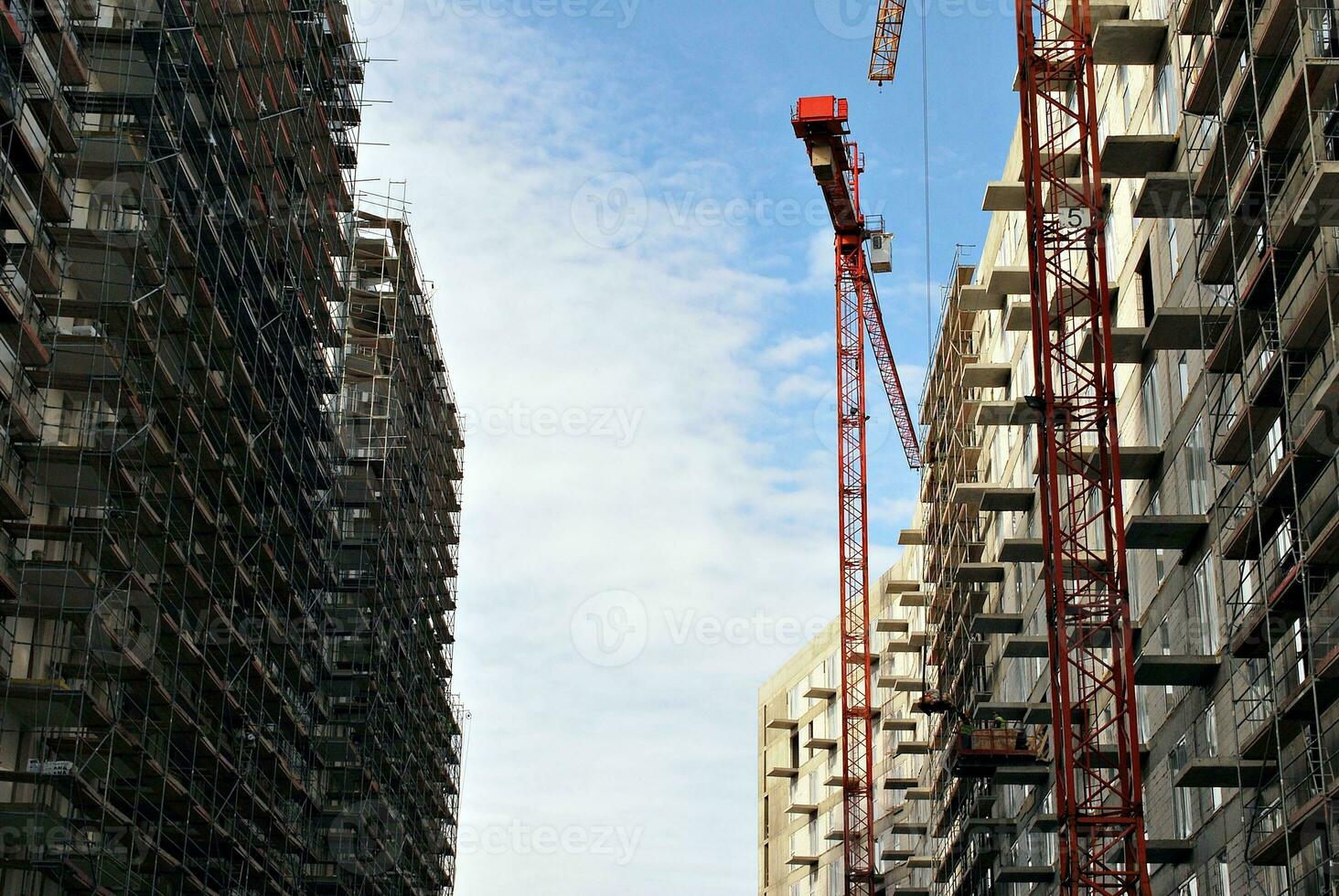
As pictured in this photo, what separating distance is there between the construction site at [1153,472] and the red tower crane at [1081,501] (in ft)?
0.37

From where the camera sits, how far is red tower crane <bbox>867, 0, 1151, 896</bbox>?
3897 cm

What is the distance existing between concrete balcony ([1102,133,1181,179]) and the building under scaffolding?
2106 cm

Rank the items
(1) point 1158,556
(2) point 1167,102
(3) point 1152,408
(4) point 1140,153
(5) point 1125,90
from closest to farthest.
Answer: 1. (4) point 1140,153
2. (2) point 1167,102
3. (1) point 1158,556
4. (3) point 1152,408
5. (5) point 1125,90

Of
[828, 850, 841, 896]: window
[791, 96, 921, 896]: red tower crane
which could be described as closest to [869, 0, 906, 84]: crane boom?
[791, 96, 921, 896]: red tower crane

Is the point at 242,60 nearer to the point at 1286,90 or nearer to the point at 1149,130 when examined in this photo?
the point at 1149,130

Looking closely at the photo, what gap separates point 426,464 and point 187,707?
122 ft

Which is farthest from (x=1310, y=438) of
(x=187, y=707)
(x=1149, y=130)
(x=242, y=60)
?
(x=242, y=60)

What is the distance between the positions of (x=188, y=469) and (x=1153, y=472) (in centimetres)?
2323

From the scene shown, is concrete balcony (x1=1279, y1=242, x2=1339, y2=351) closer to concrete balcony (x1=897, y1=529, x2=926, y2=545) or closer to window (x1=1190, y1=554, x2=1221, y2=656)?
window (x1=1190, y1=554, x2=1221, y2=656)

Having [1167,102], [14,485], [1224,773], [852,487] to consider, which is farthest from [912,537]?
[14,485]

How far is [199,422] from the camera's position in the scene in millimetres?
43062

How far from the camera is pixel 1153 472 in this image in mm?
42719

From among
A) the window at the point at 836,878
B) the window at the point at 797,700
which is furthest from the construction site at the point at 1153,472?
the window at the point at 797,700

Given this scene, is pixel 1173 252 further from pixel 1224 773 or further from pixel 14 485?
pixel 14 485
